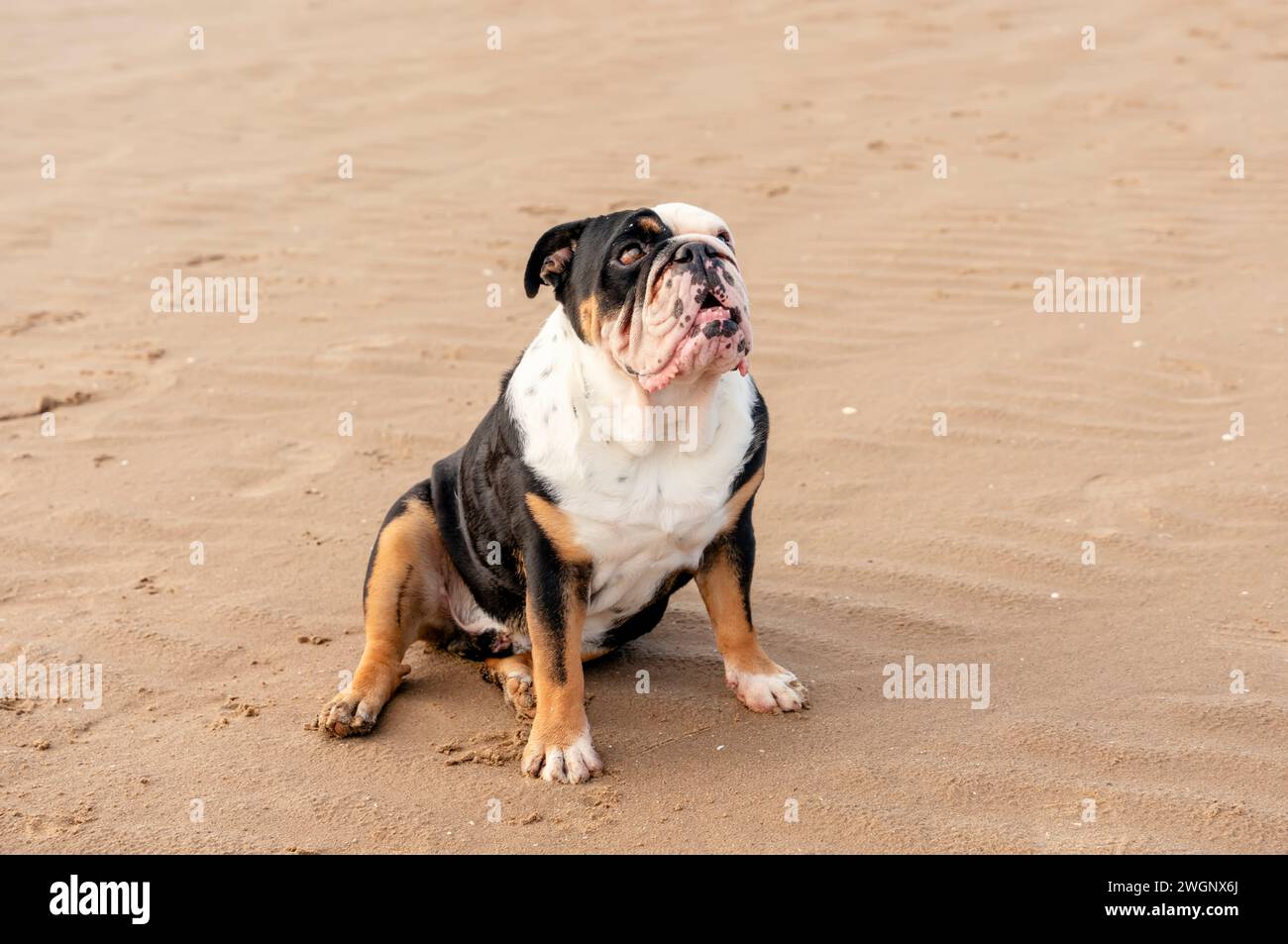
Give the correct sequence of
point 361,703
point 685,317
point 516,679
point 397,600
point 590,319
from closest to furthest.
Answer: point 685,317
point 590,319
point 361,703
point 516,679
point 397,600

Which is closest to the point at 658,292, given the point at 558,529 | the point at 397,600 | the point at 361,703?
the point at 558,529

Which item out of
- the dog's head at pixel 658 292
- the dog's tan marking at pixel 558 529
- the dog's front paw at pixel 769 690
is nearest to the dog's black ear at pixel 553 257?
the dog's head at pixel 658 292

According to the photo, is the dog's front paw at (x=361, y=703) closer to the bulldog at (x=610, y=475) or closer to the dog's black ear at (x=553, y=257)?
the bulldog at (x=610, y=475)

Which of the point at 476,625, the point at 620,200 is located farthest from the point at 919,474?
the point at 620,200

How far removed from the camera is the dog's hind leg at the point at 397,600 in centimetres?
449

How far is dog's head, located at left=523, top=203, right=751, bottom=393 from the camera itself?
12.5ft

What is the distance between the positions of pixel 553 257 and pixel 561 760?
1.41 meters

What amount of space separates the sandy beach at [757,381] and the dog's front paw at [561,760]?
0.21 feet

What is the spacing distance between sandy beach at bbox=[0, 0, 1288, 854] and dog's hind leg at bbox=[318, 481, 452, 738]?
122 mm

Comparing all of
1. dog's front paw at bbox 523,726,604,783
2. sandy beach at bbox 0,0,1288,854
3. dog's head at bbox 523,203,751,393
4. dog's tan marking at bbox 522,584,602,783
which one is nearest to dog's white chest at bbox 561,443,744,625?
dog's tan marking at bbox 522,584,602,783

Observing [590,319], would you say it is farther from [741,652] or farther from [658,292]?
[741,652]

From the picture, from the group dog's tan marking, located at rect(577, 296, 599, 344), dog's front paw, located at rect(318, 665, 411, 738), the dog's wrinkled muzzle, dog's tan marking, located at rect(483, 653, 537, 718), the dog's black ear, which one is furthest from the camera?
dog's tan marking, located at rect(483, 653, 537, 718)

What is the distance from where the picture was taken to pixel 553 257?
4.22 meters

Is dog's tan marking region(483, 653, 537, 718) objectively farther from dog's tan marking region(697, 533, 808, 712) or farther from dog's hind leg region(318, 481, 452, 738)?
dog's tan marking region(697, 533, 808, 712)
